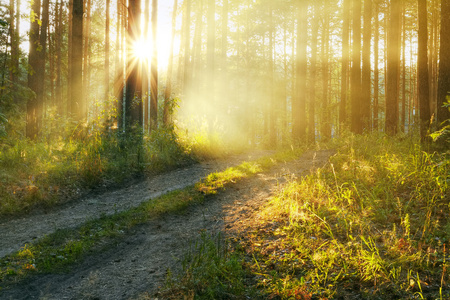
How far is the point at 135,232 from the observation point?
5148 mm

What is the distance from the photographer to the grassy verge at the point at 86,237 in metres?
3.93

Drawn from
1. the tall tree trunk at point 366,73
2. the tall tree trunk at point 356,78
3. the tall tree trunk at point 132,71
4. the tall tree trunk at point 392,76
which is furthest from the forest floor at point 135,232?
the tall tree trunk at point 366,73

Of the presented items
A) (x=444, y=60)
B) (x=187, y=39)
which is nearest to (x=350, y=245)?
(x=444, y=60)

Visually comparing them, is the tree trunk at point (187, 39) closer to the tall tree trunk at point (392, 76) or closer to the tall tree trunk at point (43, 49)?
the tall tree trunk at point (43, 49)

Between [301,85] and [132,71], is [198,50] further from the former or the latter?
[132,71]

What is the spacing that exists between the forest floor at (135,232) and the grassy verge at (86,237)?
0.17 meters

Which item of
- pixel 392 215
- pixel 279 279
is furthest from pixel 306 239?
pixel 392 215

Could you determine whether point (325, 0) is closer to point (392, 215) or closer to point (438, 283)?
point (392, 215)

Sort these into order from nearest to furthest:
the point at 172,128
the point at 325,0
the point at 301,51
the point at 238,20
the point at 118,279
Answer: the point at 118,279, the point at 172,128, the point at 301,51, the point at 325,0, the point at 238,20

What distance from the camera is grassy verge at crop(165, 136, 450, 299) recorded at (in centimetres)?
299

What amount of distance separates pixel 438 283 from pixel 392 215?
1500 mm

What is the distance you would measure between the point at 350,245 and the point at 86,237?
13.2ft

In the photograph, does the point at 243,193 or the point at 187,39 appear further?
the point at 187,39

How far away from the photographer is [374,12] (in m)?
22.9
